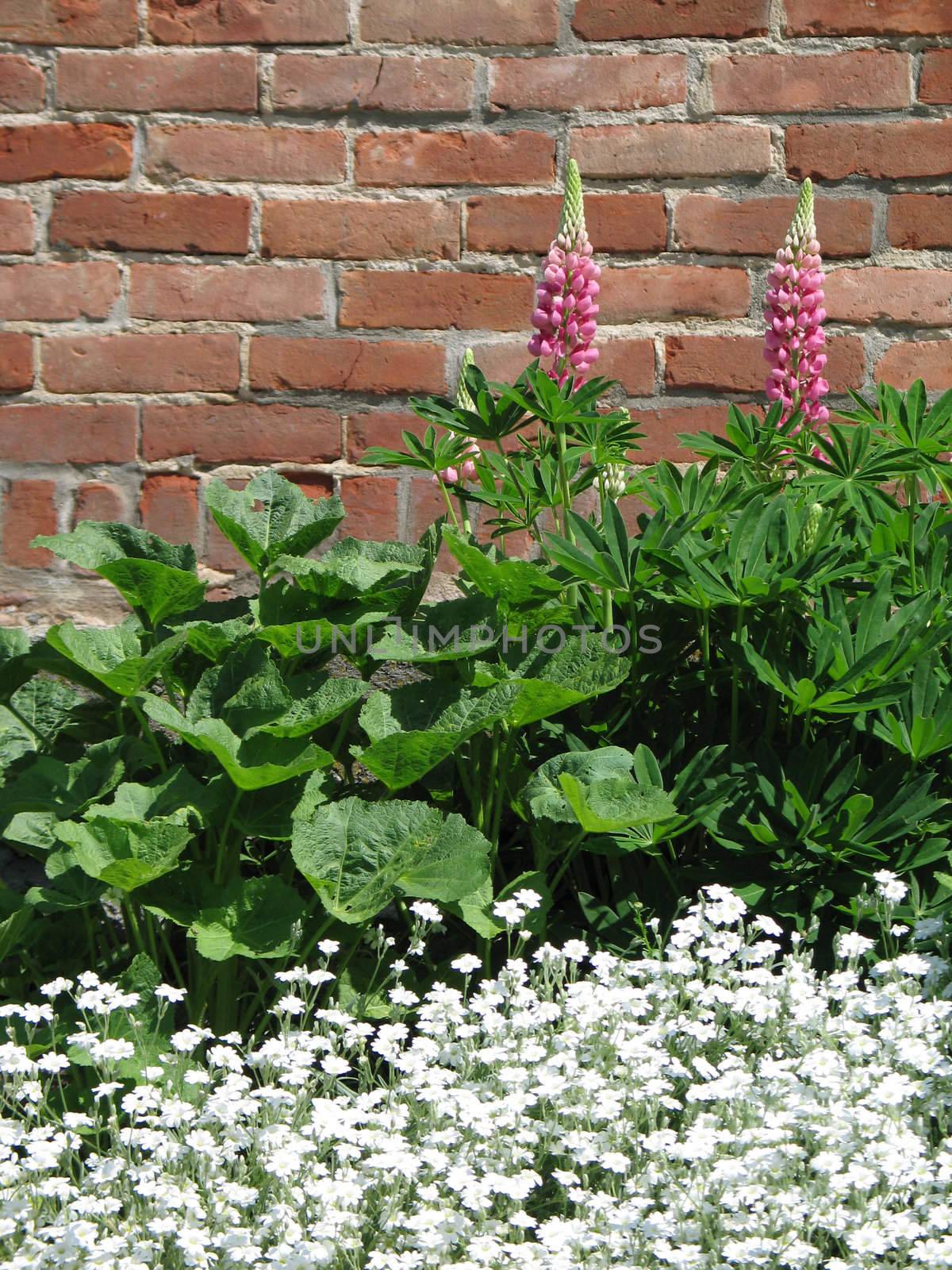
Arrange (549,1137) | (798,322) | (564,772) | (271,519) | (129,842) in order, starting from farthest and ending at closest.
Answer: (798,322) → (271,519) → (564,772) → (129,842) → (549,1137)

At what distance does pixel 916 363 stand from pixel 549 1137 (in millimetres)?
1701

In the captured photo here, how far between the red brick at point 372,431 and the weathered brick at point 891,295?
0.85 meters

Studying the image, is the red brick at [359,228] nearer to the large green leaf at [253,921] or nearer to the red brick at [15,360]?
the red brick at [15,360]

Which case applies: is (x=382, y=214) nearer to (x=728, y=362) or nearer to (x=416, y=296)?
(x=416, y=296)

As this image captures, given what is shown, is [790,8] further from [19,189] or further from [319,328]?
[19,189]

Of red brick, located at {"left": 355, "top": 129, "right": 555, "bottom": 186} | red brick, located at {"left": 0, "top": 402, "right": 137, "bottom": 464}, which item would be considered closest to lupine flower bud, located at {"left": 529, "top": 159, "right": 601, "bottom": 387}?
red brick, located at {"left": 355, "top": 129, "right": 555, "bottom": 186}

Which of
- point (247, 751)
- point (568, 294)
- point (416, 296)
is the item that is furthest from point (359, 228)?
point (247, 751)

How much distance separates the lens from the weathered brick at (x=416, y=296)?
2451 millimetres

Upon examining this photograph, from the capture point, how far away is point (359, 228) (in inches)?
96.3

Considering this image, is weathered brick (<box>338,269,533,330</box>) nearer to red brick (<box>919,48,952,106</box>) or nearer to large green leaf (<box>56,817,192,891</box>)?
red brick (<box>919,48,952,106</box>)

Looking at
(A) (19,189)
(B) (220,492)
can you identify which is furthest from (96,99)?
(B) (220,492)

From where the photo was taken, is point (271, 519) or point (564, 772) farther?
point (271, 519)

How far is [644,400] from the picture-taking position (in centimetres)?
248

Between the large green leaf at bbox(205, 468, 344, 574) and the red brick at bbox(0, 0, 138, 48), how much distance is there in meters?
1.00
